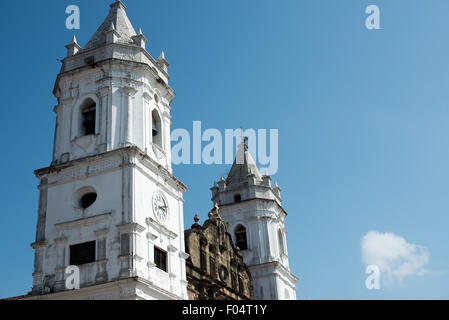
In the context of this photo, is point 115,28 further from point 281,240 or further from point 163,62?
point 281,240

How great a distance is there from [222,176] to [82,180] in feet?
64.1

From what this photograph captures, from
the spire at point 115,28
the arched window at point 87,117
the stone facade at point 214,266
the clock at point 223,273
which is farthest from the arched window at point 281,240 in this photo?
the arched window at point 87,117

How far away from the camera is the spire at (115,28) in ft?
88.0

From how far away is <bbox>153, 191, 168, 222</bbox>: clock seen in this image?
24.1 metres

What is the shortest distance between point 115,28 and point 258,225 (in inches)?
702

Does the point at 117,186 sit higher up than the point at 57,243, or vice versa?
the point at 117,186

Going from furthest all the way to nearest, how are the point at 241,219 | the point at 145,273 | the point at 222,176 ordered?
the point at 222,176
the point at 241,219
the point at 145,273

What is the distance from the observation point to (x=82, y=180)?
77.9 ft

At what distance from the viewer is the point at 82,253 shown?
22391mm

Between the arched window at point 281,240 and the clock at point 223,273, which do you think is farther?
the arched window at point 281,240

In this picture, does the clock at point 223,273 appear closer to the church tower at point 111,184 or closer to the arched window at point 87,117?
the church tower at point 111,184
